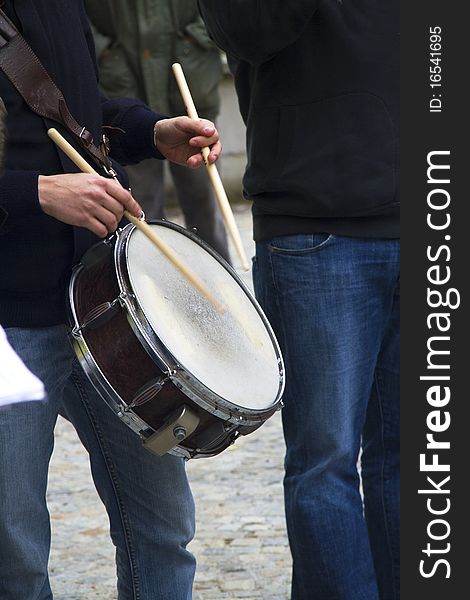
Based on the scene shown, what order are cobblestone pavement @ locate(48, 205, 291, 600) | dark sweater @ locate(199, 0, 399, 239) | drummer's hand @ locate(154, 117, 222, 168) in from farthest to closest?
cobblestone pavement @ locate(48, 205, 291, 600)
dark sweater @ locate(199, 0, 399, 239)
drummer's hand @ locate(154, 117, 222, 168)

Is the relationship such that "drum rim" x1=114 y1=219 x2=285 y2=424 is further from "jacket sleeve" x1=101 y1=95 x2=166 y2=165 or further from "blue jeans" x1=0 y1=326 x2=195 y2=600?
"jacket sleeve" x1=101 y1=95 x2=166 y2=165

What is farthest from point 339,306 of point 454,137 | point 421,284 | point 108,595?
point 108,595

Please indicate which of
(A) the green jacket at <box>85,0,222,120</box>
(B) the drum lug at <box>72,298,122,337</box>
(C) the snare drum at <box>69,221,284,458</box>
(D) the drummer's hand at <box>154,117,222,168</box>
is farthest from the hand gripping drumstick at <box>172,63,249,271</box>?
(A) the green jacket at <box>85,0,222,120</box>

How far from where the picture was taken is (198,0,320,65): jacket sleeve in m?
2.65

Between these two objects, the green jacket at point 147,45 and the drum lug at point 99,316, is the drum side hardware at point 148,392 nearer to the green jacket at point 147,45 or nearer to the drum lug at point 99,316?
the drum lug at point 99,316

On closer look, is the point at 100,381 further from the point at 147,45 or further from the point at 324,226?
the point at 147,45

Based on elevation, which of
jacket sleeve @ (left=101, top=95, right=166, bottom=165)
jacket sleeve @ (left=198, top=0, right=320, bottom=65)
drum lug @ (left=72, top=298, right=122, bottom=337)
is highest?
jacket sleeve @ (left=198, top=0, right=320, bottom=65)

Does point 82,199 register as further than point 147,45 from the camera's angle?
No

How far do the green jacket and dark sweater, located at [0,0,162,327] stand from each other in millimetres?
3372

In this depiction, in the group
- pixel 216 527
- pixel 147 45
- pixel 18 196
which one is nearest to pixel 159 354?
pixel 18 196

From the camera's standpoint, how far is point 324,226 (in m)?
2.82

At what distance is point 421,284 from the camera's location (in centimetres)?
285

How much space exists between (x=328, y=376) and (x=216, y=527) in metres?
1.44

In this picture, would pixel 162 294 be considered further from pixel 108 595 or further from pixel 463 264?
pixel 108 595
